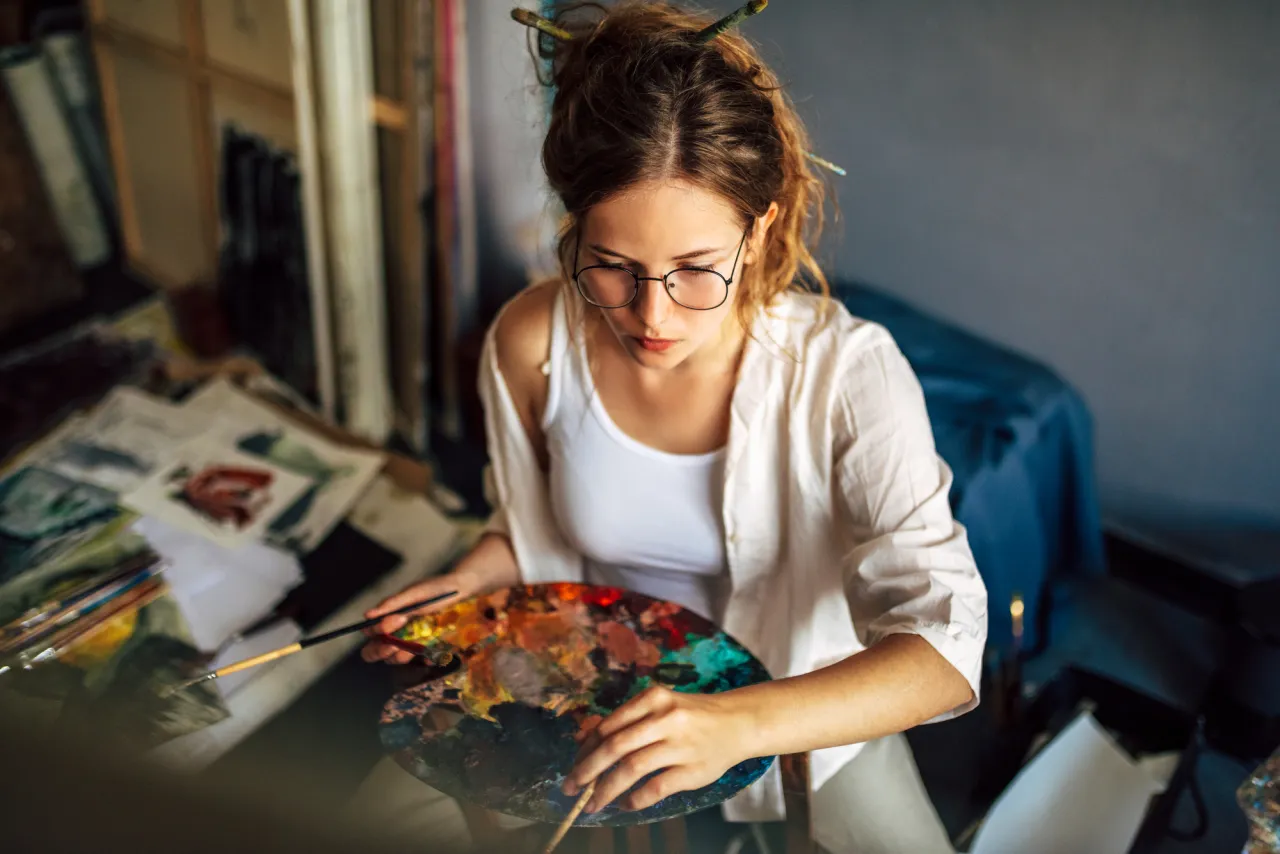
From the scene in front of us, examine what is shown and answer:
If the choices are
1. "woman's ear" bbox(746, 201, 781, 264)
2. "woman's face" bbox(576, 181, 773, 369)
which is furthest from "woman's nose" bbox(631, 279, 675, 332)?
"woman's ear" bbox(746, 201, 781, 264)

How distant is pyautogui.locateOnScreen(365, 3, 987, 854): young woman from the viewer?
95cm

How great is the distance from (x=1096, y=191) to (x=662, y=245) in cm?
138

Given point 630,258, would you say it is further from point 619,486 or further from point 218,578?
point 218,578

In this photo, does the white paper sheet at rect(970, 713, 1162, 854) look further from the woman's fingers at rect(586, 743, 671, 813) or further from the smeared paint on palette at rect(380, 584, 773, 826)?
the woman's fingers at rect(586, 743, 671, 813)

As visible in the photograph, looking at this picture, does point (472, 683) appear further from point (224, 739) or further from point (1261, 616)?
point (1261, 616)

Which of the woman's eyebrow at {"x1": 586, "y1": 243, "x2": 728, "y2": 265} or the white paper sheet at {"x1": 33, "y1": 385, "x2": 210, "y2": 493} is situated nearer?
the woman's eyebrow at {"x1": 586, "y1": 243, "x2": 728, "y2": 265}

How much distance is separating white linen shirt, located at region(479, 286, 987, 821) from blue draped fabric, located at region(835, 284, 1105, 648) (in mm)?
587

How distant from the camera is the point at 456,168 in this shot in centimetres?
228

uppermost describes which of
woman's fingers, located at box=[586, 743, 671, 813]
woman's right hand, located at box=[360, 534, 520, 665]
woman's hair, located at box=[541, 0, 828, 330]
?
woman's hair, located at box=[541, 0, 828, 330]

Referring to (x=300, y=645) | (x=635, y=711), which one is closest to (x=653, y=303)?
(x=635, y=711)

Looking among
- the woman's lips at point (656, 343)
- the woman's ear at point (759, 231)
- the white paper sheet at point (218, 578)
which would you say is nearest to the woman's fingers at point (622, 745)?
the woman's lips at point (656, 343)

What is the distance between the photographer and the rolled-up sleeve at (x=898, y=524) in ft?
3.20

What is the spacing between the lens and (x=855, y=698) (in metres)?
0.93

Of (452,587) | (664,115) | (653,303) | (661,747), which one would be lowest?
(452,587)
